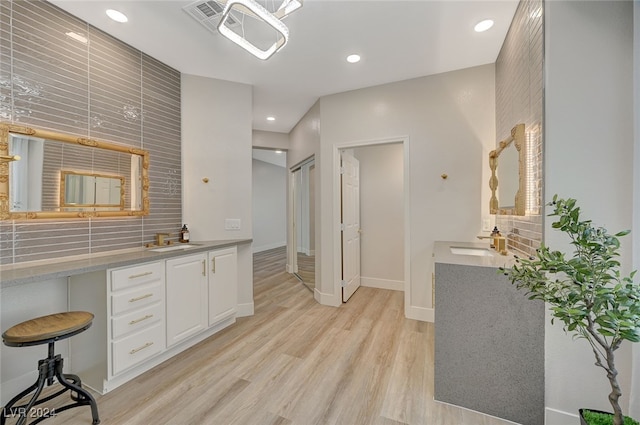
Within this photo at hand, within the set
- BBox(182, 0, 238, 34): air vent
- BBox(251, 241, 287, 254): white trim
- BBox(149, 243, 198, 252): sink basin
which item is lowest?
BBox(251, 241, 287, 254): white trim

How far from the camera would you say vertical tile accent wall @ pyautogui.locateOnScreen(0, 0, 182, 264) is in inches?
69.0

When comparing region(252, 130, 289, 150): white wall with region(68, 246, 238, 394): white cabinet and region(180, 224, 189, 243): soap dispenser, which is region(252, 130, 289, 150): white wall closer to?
region(180, 224, 189, 243): soap dispenser

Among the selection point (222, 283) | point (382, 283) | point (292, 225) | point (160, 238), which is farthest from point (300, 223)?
point (160, 238)

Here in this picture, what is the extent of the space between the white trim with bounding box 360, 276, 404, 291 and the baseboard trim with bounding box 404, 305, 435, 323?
0.99 metres

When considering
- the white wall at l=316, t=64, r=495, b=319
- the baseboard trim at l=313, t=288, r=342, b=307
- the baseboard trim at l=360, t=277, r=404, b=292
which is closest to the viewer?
Result: the white wall at l=316, t=64, r=495, b=319

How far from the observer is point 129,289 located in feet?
6.19

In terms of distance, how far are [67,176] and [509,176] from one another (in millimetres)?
3499

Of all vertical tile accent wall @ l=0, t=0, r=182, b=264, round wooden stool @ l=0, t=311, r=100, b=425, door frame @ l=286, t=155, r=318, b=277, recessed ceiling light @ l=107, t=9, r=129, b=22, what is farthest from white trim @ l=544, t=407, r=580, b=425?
door frame @ l=286, t=155, r=318, b=277

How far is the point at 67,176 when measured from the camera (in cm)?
197

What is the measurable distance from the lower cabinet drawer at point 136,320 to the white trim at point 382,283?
2.99 m

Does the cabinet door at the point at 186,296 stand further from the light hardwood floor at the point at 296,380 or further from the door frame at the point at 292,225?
the door frame at the point at 292,225

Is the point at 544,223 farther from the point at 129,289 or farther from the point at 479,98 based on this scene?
the point at 129,289

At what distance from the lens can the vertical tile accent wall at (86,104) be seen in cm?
175

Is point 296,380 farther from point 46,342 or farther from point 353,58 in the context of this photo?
point 353,58
